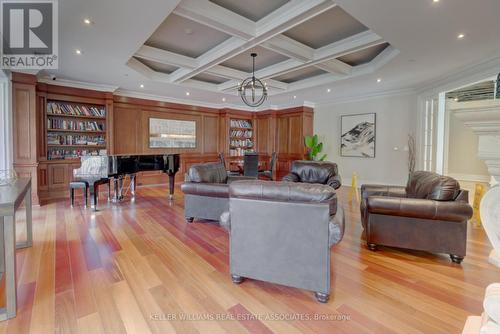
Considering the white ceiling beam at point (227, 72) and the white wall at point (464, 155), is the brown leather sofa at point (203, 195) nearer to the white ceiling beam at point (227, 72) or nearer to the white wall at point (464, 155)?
the white ceiling beam at point (227, 72)

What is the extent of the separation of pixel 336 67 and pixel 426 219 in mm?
3589

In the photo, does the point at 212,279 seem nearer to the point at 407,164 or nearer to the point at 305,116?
the point at 407,164

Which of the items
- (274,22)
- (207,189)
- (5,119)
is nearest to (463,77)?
(274,22)

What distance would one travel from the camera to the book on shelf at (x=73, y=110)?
547cm

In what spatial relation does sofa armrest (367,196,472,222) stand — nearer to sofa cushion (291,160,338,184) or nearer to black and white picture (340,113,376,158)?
sofa cushion (291,160,338,184)

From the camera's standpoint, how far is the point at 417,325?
1636mm

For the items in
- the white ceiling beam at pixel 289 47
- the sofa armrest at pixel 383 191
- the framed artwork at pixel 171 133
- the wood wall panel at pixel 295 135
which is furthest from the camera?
the wood wall panel at pixel 295 135

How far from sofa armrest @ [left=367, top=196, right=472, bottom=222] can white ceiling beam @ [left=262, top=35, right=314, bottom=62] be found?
2660mm

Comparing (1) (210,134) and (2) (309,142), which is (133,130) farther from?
(2) (309,142)

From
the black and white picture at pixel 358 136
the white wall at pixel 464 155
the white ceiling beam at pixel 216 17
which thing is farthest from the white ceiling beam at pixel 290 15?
the white wall at pixel 464 155

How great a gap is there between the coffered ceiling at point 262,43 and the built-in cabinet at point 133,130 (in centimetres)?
167

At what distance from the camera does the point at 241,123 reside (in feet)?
29.8

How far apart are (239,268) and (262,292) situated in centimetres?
27

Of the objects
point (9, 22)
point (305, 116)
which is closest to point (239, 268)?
point (9, 22)
